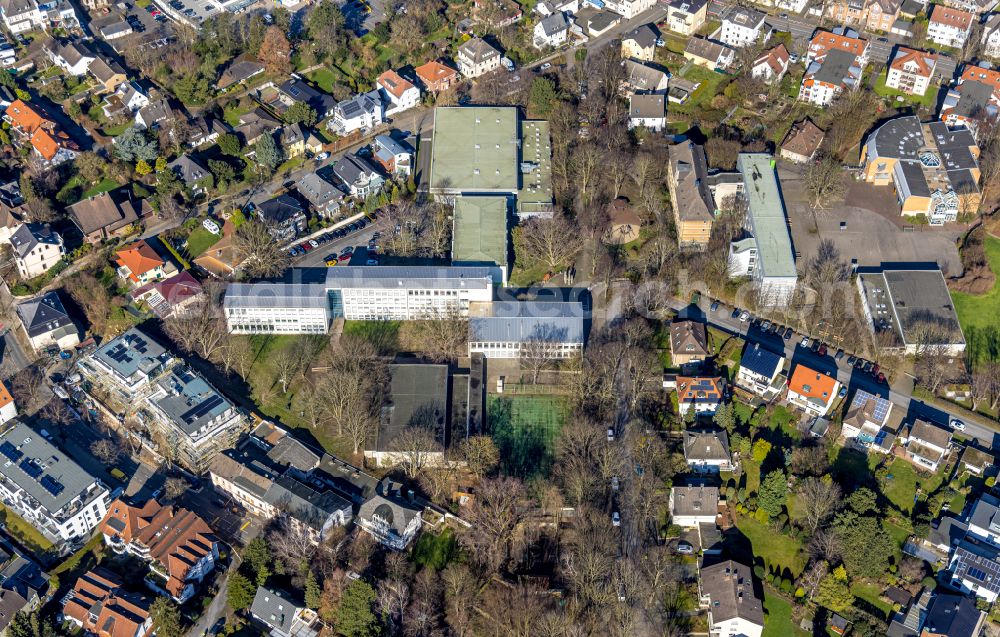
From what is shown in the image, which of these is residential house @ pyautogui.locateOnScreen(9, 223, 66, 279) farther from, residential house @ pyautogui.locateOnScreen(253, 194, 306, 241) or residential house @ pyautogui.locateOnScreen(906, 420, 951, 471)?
residential house @ pyautogui.locateOnScreen(906, 420, 951, 471)

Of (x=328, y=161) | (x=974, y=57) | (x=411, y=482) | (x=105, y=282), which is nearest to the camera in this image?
(x=411, y=482)

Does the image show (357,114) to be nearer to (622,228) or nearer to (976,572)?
(622,228)

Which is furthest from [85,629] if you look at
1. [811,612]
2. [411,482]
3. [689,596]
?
[811,612]

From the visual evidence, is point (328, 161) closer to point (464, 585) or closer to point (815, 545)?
point (464, 585)

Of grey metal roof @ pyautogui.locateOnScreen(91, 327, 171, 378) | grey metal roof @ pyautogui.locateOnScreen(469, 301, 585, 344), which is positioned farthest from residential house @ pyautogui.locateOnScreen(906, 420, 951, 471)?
grey metal roof @ pyautogui.locateOnScreen(91, 327, 171, 378)

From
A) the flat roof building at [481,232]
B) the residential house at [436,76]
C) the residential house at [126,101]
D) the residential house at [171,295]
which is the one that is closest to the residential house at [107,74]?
the residential house at [126,101]

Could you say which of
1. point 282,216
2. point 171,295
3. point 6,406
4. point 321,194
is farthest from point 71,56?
point 6,406

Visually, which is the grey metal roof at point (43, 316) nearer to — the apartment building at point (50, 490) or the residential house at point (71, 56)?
the apartment building at point (50, 490)
